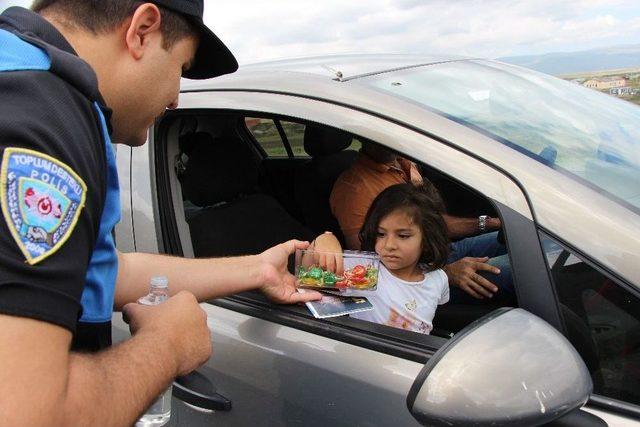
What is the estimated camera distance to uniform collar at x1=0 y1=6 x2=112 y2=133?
85 centimetres

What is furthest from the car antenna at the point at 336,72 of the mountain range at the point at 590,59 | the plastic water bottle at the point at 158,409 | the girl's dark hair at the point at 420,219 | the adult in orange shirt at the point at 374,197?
the mountain range at the point at 590,59

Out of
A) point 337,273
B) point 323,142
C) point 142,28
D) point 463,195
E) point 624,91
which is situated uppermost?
point 142,28

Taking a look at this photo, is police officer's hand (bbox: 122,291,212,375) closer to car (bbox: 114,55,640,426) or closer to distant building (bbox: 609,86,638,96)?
car (bbox: 114,55,640,426)

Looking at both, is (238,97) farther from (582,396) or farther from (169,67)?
(582,396)

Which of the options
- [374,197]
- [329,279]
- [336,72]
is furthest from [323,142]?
[329,279]

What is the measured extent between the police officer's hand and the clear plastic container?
60cm

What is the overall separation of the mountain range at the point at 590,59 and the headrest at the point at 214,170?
4.63 feet

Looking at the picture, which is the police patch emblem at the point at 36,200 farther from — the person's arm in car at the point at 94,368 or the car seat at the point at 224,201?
the car seat at the point at 224,201

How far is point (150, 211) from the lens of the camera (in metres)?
1.82

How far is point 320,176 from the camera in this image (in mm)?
2875

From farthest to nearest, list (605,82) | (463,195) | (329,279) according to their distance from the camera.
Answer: (605,82) → (463,195) → (329,279)

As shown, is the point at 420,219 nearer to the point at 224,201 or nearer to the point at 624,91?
the point at 224,201

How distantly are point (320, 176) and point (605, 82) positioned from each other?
4.32 feet

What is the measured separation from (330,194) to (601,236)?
160 cm
